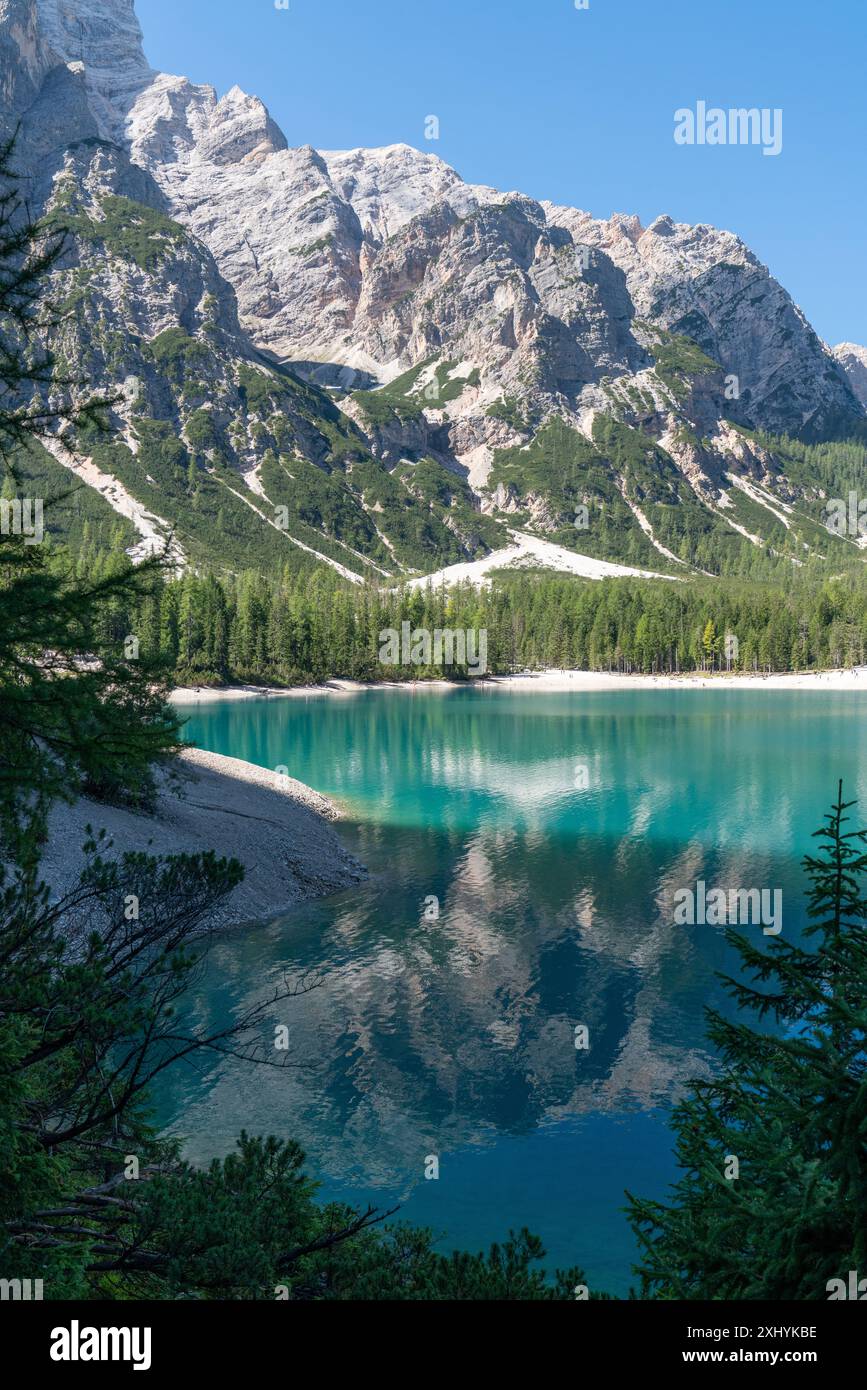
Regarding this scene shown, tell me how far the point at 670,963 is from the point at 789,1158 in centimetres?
2375

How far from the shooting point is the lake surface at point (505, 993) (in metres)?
17.6

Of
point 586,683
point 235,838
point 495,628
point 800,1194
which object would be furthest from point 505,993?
point 495,628

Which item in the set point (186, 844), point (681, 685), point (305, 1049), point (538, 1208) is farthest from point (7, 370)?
point (681, 685)

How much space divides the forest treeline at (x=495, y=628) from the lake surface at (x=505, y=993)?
87.2m

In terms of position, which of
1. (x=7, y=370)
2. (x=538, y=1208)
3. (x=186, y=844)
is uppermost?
(x=7, y=370)

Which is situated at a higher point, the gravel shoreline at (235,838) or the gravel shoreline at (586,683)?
the gravel shoreline at (586,683)

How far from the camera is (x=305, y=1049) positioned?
890 inches

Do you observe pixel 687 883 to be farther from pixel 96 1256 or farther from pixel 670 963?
pixel 96 1256

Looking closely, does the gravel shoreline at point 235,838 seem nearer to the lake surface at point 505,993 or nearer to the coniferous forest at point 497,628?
the lake surface at point 505,993

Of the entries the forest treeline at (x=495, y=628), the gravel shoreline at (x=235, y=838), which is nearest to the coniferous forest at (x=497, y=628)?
the forest treeline at (x=495, y=628)

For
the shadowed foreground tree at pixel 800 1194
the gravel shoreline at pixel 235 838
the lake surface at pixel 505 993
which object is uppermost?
the shadowed foreground tree at pixel 800 1194

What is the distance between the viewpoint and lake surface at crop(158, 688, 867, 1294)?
57.7ft

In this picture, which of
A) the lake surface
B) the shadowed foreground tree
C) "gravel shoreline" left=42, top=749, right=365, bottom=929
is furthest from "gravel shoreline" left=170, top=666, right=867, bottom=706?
the shadowed foreground tree
